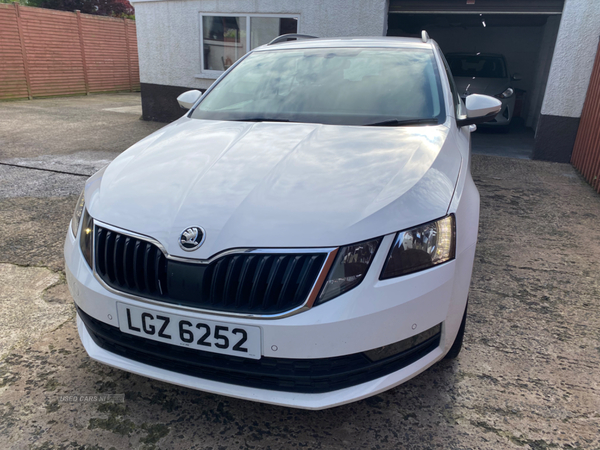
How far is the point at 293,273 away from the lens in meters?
1.50

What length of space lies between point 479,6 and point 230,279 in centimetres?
706

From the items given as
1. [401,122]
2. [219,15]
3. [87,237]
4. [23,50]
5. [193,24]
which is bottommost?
[23,50]

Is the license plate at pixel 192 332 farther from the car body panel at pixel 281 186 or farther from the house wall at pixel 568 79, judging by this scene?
the house wall at pixel 568 79

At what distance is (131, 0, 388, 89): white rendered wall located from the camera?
7508mm

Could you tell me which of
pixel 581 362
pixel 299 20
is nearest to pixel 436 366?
pixel 581 362

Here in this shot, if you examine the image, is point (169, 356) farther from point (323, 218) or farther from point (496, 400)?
point (496, 400)

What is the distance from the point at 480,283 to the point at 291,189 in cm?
181

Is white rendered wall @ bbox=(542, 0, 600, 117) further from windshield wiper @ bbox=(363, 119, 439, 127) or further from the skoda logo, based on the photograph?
the skoda logo

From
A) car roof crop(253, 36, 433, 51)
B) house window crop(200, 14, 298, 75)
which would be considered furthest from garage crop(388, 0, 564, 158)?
car roof crop(253, 36, 433, 51)

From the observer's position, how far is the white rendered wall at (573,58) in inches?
247

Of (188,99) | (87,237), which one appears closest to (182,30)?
(188,99)

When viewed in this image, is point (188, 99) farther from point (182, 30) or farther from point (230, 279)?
point (182, 30)

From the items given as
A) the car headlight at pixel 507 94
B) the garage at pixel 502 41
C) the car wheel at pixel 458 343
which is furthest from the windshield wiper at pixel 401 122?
the car headlight at pixel 507 94

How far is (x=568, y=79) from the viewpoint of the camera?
6.55 m
